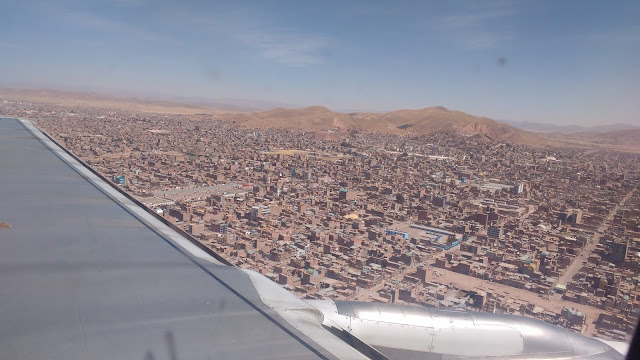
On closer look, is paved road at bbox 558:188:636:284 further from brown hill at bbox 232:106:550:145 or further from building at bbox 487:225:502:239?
brown hill at bbox 232:106:550:145

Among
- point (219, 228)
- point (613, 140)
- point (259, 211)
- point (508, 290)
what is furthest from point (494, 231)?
point (219, 228)

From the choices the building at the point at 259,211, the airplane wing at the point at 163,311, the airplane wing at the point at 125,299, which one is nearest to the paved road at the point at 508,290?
the airplane wing at the point at 163,311

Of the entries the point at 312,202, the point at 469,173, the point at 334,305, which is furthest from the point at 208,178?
the point at 334,305

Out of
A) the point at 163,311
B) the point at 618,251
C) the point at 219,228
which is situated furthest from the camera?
the point at 219,228

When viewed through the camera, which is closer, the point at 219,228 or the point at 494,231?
the point at 219,228

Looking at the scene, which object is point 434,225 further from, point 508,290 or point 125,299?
point 125,299

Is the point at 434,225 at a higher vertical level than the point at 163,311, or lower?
lower
